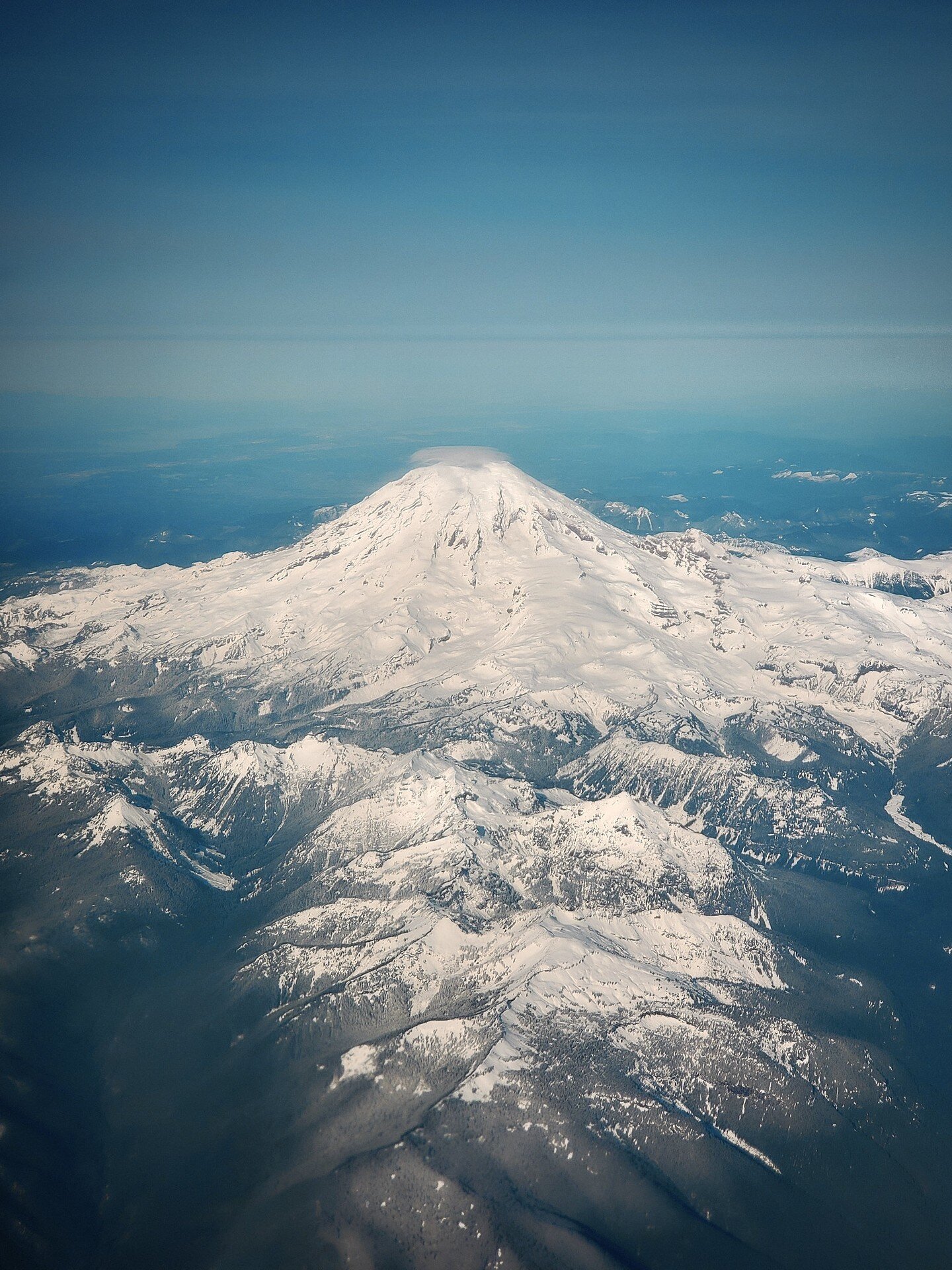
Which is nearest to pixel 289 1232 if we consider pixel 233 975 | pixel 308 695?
pixel 233 975

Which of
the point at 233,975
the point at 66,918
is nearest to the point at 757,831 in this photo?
the point at 233,975

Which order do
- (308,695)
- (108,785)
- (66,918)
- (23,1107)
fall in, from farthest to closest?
(308,695), (108,785), (66,918), (23,1107)

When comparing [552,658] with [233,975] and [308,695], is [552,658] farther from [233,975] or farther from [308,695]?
[233,975]

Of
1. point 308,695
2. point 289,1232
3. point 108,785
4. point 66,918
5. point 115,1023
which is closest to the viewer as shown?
point 289,1232

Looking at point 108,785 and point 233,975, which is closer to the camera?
point 233,975

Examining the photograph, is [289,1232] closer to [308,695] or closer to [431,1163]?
[431,1163]

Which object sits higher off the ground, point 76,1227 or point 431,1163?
point 431,1163
